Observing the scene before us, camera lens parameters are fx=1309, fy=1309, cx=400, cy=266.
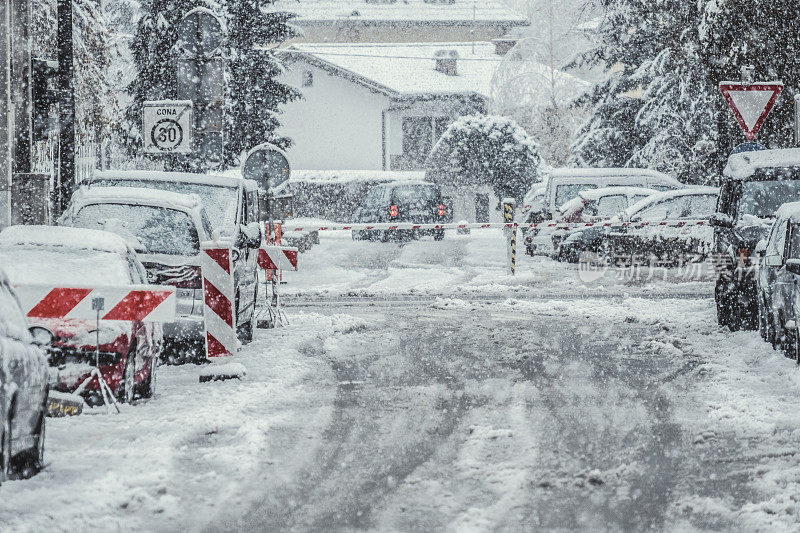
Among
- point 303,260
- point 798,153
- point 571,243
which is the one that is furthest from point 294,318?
point 303,260

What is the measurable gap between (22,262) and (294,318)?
6.54 metres

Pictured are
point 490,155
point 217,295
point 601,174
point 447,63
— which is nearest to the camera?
point 217,295

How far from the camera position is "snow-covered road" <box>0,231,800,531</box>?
6496 millimetres

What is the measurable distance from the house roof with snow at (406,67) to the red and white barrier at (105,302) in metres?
46.7

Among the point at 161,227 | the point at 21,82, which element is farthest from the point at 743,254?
the point at 21,82

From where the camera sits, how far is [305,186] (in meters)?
50.1

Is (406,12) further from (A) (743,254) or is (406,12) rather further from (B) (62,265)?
(B) (62,265)

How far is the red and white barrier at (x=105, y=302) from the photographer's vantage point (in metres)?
8.76

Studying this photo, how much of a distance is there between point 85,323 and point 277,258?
667cm

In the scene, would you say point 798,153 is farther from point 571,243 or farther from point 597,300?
point 571,243

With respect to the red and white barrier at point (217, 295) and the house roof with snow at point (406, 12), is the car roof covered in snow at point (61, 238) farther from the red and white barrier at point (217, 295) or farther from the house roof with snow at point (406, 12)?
the house roof with snow at point (406, 12)

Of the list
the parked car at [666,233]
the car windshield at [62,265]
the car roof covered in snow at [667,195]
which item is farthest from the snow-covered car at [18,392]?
the car roof covered in snow at [667,195]

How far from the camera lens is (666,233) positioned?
22.6 meters

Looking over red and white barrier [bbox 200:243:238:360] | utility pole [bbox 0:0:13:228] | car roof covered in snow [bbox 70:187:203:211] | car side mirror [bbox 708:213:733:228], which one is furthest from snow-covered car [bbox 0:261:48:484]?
utility pole [bbox 0:0:13:228]
